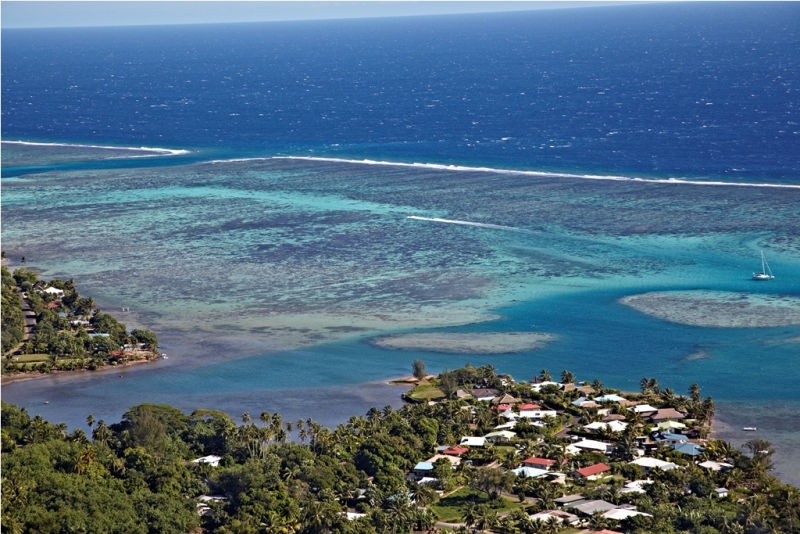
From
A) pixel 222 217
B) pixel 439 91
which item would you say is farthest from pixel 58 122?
pixel 222 217

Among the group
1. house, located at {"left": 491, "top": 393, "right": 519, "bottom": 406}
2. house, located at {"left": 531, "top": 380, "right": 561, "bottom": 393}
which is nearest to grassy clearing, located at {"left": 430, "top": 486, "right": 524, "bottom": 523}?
house, located at {"left": 491, "top": 393, "right": 519, "bottom": 406}

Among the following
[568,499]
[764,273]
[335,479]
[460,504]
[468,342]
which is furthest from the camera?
[764,273]

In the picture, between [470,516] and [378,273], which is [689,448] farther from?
[378,273]

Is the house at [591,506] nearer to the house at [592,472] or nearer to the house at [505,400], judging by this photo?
the house at [592,472]

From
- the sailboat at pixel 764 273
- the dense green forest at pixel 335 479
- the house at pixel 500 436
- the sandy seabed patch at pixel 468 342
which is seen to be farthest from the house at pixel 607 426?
the sailboat at pixel 764 273

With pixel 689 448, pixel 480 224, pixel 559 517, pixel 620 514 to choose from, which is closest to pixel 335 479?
pixel 559 517
